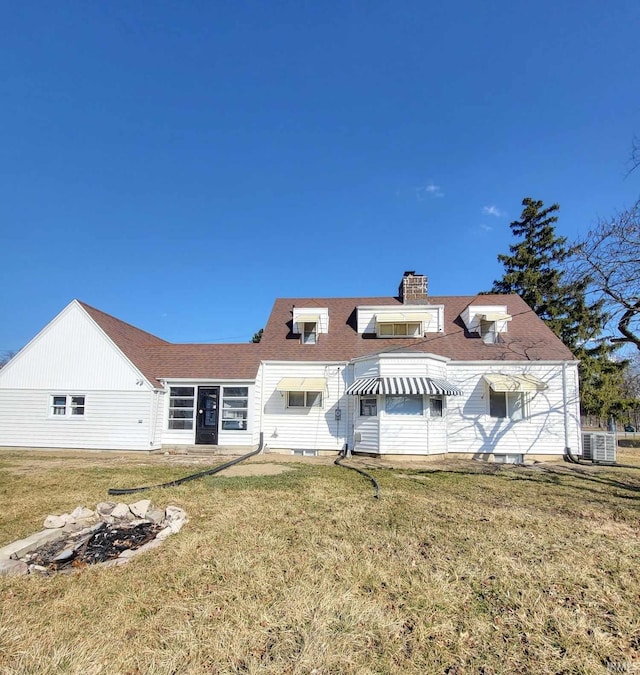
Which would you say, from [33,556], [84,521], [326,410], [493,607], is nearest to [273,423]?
[326,410]

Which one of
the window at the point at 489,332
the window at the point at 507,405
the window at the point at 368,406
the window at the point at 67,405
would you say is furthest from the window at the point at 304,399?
the window at the point at 67,405

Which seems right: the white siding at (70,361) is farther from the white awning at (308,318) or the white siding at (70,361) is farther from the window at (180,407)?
the white awning at (308,318)

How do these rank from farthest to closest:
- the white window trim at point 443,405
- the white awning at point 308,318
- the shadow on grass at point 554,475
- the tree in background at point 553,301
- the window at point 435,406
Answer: the tree in background at point 553,301 → the white awning at point 308,318 → the window at point 435,406 → the white window trim at point 443,405 → the shadow on grass at point 554,475

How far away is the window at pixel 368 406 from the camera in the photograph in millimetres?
17234

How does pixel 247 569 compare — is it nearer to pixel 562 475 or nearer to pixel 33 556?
pixel 33 556

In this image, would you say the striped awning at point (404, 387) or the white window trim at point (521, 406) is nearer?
the striped awning at point (404, 387)

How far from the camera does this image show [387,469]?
1392cm

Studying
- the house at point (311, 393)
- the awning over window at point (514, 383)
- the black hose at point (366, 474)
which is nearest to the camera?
the black hose at point (366, 474)

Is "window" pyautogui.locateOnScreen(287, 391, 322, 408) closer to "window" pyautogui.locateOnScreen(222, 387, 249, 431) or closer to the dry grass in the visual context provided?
"window" pyautogui.locateOnScreen(222, 387, 249, 431)

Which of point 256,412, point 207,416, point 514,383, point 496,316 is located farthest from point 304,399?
point 496,316

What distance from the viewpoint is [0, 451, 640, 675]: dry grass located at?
11.8ft

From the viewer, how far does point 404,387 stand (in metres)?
15.9

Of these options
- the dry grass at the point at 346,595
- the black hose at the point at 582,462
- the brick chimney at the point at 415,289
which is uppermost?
the brick chimney at the point at 415,289

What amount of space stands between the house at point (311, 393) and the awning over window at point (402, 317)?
8cm
